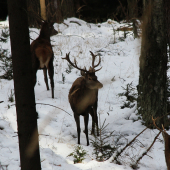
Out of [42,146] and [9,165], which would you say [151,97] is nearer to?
[42,146]

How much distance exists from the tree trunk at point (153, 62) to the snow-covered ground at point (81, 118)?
477 mm

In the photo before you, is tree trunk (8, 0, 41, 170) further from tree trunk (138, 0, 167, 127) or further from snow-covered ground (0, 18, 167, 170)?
tree trunk (138, 0, 167, 127)

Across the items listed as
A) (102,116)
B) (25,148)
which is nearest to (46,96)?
(102,116)

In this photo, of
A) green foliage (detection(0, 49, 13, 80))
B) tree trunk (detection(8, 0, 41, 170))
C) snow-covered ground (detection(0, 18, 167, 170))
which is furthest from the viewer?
green foliage (detection(0, 49, 13, 80))

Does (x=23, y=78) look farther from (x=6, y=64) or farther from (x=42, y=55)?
(x=6, y=64)

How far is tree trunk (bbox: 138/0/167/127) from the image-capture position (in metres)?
4.31

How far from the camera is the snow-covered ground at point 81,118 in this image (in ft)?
11.2

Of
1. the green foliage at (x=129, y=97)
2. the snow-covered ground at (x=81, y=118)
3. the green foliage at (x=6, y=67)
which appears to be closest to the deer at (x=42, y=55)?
the snow-covered ground at (x=81, y=118)

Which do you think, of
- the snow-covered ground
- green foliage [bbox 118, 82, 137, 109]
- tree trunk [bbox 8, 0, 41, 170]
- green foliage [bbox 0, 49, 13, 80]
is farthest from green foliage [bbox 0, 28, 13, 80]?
tree trunk [bbox 8, 0, 41, 170]

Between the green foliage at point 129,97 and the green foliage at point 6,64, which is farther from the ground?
the green foliage at point 6,64

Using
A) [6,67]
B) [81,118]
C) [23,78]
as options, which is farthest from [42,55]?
[23,78]

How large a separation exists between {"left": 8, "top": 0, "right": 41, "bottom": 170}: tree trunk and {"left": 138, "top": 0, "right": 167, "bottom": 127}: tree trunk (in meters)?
2.74

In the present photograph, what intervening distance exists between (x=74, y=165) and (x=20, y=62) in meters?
1.77

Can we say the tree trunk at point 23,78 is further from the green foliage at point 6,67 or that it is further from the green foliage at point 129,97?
the green foliage at point 6,67
